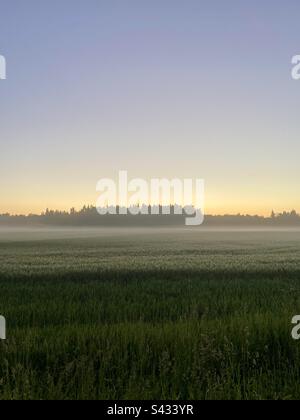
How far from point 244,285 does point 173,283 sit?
11.0 ft

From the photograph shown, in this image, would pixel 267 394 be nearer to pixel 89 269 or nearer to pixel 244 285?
pixel 244 285

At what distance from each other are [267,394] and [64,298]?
38.3ft

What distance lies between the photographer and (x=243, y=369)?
795 centimetres

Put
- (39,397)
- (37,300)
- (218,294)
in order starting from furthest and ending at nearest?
(218,294), (37,300), (39,397)

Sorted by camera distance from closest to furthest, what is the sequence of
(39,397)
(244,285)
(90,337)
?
(39,397) → (90,337) → (244,285)

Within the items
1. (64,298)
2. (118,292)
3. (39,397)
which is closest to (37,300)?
(64,298)

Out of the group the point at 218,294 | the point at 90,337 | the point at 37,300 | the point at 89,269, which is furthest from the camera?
the point at 89,269

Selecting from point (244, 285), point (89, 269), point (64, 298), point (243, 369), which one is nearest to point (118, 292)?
point (64, 298)

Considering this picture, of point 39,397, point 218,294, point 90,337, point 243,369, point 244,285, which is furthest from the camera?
point 244,285

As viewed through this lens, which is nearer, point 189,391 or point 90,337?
point 189,391

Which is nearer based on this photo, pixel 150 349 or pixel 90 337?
pixel 150 349

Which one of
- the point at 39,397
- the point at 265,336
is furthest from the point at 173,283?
the point at 39,397

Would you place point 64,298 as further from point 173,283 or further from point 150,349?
point 150,349

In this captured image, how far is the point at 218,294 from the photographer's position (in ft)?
60.5
